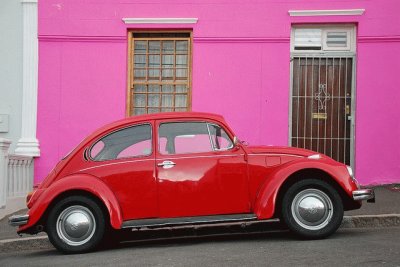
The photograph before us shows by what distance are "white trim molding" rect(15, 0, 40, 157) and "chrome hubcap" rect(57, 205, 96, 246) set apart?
543 centimetres

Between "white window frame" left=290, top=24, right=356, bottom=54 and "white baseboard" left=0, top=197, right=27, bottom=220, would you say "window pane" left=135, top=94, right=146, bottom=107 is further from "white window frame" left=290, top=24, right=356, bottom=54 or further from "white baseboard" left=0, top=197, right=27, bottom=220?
"white window frame" left=290, top=24, right=356, bottom=54

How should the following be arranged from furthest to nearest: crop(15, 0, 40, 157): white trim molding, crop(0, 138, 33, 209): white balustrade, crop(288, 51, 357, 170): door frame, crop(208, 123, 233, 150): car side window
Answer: crop(15, 0, 40, 157): white trim molding → crop(288, 51, 357, 170): door frame → crop(0, 138, 33, 209): white balustrade → crop(208, 123, 233, 150): car side window

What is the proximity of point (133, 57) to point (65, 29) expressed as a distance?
55.5 inches

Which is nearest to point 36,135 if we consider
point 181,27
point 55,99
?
point 55,99

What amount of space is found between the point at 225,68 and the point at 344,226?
4780 millimetres

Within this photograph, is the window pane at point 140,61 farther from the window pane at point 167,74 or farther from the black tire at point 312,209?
the black tire at point 312,209

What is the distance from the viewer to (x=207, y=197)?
774 centimetres

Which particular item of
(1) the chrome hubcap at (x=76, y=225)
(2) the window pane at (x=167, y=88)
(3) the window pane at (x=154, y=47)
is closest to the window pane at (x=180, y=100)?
(2) the window pane at (x=167, y=88)

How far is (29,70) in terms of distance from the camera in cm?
1296

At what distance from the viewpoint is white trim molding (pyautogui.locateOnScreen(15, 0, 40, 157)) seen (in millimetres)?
12914

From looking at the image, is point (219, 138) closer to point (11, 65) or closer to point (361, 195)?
point (361, 195)

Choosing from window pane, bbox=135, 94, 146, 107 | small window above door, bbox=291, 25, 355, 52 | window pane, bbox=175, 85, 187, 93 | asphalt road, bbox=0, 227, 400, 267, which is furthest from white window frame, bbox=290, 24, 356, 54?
asphalt road, bbox=0, 227, 400, 267

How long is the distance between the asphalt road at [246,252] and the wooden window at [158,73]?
4.66 m

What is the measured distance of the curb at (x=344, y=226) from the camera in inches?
352
